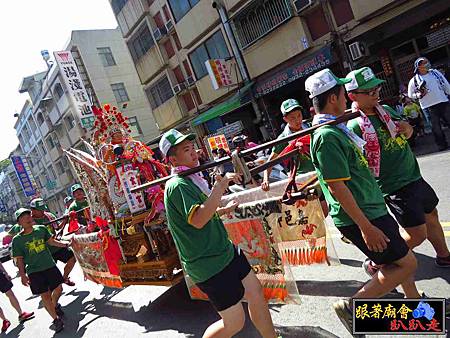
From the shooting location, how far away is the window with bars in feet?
45.4

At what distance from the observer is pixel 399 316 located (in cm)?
238

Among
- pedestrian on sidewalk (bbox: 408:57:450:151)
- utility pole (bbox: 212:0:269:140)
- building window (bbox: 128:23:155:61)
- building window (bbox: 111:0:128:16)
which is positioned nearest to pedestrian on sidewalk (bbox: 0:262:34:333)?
pedestrian on sidewalk (bbox: 408:57:450:151)

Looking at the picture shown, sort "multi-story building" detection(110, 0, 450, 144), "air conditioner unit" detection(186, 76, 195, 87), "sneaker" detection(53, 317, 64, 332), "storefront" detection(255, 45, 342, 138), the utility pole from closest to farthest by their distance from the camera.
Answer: "sneaker" detection(53, 317, 64, 332) < "multi-story building" detection(110, 0, 450, 144) < "storefront" detection(255, 45, 342, 138) < the utility pole < "air conditioner unit" detection(186, 76, 195, 87)

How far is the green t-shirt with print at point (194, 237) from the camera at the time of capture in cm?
265

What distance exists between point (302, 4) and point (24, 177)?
38266 mm

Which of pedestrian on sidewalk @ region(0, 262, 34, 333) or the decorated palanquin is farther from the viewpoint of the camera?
pedestrian on sidewalk @ region(0, 262, 34, 333)

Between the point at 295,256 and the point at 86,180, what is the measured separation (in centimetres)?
390

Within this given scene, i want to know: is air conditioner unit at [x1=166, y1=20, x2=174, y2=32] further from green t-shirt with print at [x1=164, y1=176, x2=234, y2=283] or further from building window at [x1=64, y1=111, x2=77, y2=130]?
green t-shirt with print at [x1=164, y1=176, x2=234, y2=283]

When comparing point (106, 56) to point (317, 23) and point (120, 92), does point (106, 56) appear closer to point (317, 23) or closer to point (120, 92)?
point (120, 92)

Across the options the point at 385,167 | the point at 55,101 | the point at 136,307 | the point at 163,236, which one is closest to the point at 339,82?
the point at 385,167

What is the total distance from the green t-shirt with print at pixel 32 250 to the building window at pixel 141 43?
18644 millimetres

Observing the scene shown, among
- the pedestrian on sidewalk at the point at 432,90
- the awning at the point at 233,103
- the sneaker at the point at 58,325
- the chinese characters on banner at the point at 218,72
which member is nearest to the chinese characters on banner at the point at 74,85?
the awning at the point at 233,103

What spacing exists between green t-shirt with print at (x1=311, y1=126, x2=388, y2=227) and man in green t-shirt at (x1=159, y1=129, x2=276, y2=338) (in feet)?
2.27

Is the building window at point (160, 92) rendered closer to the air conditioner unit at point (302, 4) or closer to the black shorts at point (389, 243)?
the air conditioner unit at point (302, 4)
